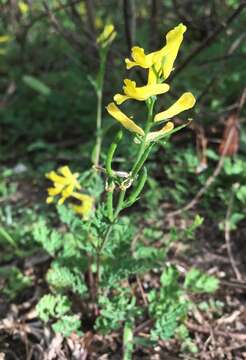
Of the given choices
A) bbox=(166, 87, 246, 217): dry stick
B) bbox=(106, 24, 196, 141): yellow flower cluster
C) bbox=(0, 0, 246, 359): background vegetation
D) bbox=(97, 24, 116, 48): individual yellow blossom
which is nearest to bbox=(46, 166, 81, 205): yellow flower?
bbox=(0, 0, 246, 359): background vegetation

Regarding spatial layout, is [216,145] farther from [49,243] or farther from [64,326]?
[64,326]

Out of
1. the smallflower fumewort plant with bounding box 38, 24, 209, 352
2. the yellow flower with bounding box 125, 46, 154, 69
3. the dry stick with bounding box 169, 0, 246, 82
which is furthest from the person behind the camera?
the dry stick with bounding box 169, 0, 246, 82

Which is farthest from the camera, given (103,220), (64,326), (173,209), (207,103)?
(207,103)

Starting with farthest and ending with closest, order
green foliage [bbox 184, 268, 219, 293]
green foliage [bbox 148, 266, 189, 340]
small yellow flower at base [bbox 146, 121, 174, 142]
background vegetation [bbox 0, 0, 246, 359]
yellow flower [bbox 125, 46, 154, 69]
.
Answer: green foliage [bbox 184, 268, 219, 293], background vegetation [bbox 0, 0, 246, 359], green foliage [bbox 148, 266, 189, 340], small yellow flower at base [bbox 146, 121, 174, 142], yellow flower [bbox 125, 46, 154, 69]

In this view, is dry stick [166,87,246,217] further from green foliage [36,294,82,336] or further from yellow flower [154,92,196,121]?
yellow flower [154,92,196,121]

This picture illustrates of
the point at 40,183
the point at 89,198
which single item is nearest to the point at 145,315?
the point at 89,198

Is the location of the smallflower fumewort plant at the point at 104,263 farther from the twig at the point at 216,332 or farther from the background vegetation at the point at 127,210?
the twig at the point at 216,332
